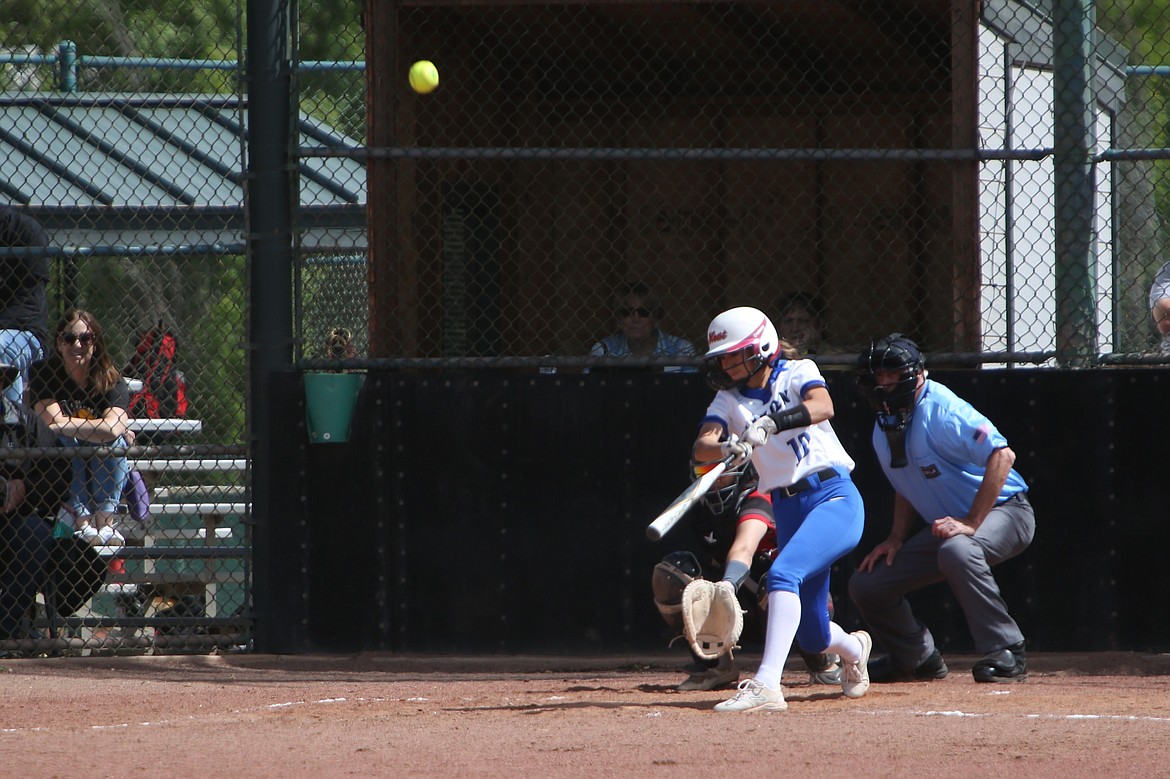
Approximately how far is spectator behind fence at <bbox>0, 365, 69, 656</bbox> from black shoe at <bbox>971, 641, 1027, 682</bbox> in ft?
14.8

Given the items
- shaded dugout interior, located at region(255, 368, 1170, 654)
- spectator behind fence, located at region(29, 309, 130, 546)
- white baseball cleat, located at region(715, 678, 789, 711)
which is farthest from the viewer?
spectator behind fence, located at region(29, 309, 130, 546)

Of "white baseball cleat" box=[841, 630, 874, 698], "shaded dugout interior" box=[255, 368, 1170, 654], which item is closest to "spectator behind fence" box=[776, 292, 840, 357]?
"shaded dugout interior" box=[255, 368, 1170, 654]

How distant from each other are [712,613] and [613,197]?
5.11 m

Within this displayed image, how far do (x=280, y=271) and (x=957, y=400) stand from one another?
337cm

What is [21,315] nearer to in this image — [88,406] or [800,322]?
[88,406]

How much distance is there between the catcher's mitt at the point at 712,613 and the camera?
18.6 feet

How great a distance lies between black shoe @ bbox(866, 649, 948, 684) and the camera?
684 cm

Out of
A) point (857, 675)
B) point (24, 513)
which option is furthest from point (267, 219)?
point (857, 675)

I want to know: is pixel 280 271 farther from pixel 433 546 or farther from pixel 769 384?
pixel 769 384

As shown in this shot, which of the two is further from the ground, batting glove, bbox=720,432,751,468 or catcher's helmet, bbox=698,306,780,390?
catcher's helmet, bbox=698,306,780,390

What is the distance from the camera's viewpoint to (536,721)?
554cm

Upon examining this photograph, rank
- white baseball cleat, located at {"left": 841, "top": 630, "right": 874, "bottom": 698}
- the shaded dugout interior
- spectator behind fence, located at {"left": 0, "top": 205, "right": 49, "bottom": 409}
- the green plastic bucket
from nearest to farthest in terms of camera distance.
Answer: white baseball cleat, located at {"left": 841, "top": 630, "right": 874, "bottom": 698} < the shaded dugout interior < the green plastic bucket < spectator behind fence, located at {"left": 0, "top": 205, "right": 49, "bottom": 409}

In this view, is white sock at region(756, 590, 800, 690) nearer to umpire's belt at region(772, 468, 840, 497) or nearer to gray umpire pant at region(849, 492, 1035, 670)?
umpire's belt at region(772, 468, 840, 497)

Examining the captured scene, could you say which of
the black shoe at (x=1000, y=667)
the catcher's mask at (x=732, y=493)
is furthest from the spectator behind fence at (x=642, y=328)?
the black shoe at (x=1000, y=667)
